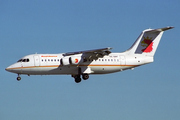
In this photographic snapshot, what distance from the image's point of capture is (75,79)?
34.2 metres

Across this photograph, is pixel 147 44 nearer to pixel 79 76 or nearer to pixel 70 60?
pixel 79 76

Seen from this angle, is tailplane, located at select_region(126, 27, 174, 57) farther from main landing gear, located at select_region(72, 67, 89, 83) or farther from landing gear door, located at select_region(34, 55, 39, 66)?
landing gear door, located at select_region(34, 55, 39, 66)

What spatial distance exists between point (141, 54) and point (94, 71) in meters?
4.74

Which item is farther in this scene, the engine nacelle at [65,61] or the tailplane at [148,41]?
the tailplane at [148,41]

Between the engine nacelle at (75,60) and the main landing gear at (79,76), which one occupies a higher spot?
the engine nacelle at (75,60)

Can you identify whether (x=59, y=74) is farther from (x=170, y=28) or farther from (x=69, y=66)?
(x=170, y=28)

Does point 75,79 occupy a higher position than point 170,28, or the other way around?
point 170,28

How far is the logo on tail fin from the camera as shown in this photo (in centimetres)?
3569

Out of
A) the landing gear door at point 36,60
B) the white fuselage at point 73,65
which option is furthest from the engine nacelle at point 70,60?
the landing gear door at point 36,60

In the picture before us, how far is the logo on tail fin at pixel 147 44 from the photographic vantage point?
35688 mm

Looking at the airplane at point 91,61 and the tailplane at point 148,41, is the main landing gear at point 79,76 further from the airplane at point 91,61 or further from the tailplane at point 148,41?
the tailplane at point 148,41

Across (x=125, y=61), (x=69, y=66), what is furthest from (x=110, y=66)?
(x=69, y=66)

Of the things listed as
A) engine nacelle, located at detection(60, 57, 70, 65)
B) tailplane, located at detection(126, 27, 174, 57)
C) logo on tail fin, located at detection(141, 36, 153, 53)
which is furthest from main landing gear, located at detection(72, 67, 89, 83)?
logo on tail fin, located at detection(141, 36, 153, 53)

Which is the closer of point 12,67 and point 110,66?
point 12,67
